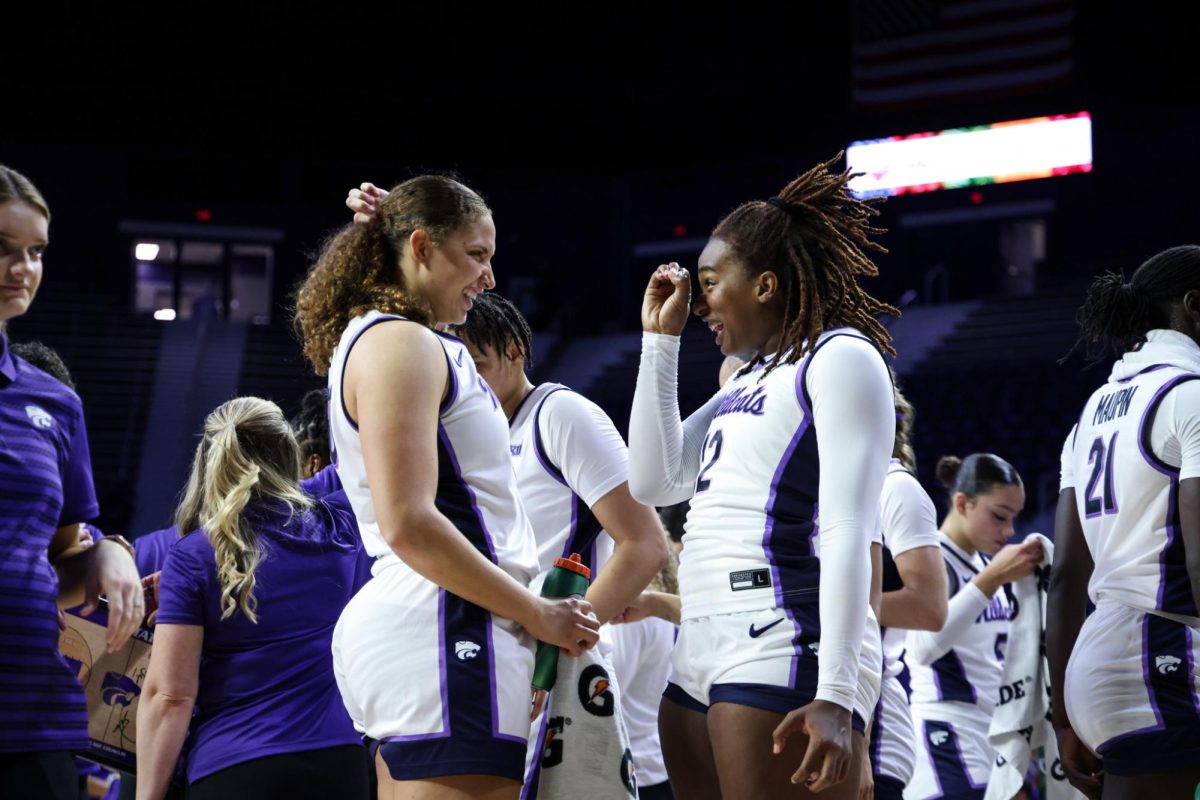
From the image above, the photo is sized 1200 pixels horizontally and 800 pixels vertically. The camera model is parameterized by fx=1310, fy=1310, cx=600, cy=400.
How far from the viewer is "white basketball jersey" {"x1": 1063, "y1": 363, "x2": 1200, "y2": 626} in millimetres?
2813

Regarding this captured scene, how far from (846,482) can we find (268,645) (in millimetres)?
1575

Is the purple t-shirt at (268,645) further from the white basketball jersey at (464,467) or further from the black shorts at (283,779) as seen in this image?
the white basketball jersey at (464,467)

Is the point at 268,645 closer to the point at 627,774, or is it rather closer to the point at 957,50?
the point at 627,774

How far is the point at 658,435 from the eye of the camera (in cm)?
272

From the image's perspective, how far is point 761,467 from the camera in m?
2.38

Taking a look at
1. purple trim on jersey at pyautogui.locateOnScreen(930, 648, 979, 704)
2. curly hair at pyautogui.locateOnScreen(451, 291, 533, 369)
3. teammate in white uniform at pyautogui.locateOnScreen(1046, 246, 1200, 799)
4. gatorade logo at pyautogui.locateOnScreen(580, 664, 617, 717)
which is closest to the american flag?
purple trim on jersey at pyautogui.locateOnScreen(930, 648, 979, 704)

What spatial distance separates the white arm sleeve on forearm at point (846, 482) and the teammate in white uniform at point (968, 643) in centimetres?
254

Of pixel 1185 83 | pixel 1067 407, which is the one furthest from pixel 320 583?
pixel 1185 83

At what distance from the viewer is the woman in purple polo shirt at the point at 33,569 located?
2385 millimetres

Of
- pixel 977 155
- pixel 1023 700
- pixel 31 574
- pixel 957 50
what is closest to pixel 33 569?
pixel 31 574

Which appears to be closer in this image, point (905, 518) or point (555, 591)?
point (555, 591)

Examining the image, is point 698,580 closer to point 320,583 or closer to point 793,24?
point 320,583

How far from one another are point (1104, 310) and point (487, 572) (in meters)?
1.77

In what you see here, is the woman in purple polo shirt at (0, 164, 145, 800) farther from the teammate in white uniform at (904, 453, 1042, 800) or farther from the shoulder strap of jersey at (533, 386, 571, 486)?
the teammate in white uniform at (904, 453, 1042, 800)
